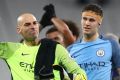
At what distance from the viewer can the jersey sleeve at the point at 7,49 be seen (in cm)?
308

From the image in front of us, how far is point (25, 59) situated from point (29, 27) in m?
0.20

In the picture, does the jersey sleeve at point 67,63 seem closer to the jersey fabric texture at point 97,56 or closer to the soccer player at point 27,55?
the soccer player at point 27,55

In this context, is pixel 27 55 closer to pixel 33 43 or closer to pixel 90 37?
pixel 33 43

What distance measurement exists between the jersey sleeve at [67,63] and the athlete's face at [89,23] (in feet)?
1.33

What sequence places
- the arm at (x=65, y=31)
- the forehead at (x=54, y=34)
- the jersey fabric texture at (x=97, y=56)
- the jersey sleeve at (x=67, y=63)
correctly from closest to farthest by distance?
the jersey sleeve at (x=67, y=63), the jersey fabric texture at (x=97, y=56), the arm at (x=65, y=31), the forehead at (x=54, y=34)

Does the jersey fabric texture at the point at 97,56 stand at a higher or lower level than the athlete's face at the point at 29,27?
lower

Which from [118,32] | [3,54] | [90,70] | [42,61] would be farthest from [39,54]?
[118,32]

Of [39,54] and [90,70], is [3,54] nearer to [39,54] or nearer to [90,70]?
[39,54]

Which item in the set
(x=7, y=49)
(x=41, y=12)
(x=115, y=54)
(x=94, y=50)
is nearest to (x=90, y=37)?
(x=94, y=50)

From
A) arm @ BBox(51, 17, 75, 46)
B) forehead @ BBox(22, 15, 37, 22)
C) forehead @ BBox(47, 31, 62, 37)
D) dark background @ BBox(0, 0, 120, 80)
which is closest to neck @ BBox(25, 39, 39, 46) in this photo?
forehead @ BBox(22, 15, 37, 22)

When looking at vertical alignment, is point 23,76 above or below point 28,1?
below

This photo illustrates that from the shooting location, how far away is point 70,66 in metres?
2.86

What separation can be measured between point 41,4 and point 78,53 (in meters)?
2.08

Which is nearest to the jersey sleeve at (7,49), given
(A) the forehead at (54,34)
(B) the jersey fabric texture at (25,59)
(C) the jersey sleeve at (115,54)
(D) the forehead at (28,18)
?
(B) the jersey fabric texture at (25,59)
